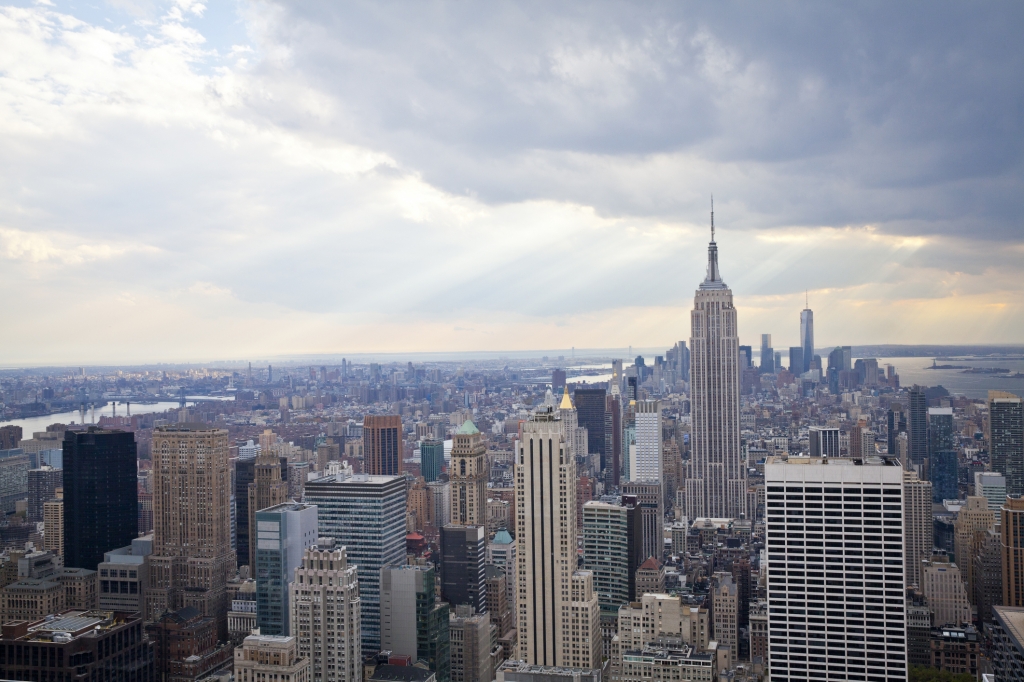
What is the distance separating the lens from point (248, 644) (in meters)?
9.02

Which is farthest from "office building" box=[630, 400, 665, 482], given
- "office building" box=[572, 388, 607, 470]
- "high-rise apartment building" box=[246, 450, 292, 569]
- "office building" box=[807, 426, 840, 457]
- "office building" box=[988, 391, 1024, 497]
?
"office building" box=[988, 391, 1024, 497]

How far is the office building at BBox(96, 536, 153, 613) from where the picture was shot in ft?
37.8

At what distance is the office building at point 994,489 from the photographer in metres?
11.6

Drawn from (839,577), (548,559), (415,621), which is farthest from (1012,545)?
(415,621)

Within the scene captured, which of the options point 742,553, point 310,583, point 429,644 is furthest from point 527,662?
point 742,553

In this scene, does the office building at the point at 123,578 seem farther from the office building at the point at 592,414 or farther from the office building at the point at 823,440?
the office building at the point at 823,440

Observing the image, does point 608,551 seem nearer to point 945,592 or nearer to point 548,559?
point 548,559

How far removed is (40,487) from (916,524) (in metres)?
11.6

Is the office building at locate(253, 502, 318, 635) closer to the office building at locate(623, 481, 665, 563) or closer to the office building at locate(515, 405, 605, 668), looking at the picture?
the office building at locate(515, 405, 605, 668)

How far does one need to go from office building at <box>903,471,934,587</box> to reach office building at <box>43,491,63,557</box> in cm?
1047

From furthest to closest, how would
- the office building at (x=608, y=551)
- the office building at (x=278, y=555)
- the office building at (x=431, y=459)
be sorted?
1. the office building at (x=431, y=459)
2. the office building at (x=608, y=551)
3. the office building at (x=278, y=555)

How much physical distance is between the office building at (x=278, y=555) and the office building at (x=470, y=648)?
2.19 meters

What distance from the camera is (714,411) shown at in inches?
861

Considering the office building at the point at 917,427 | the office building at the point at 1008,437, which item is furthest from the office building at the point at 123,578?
the office building at the point at 1008,437
